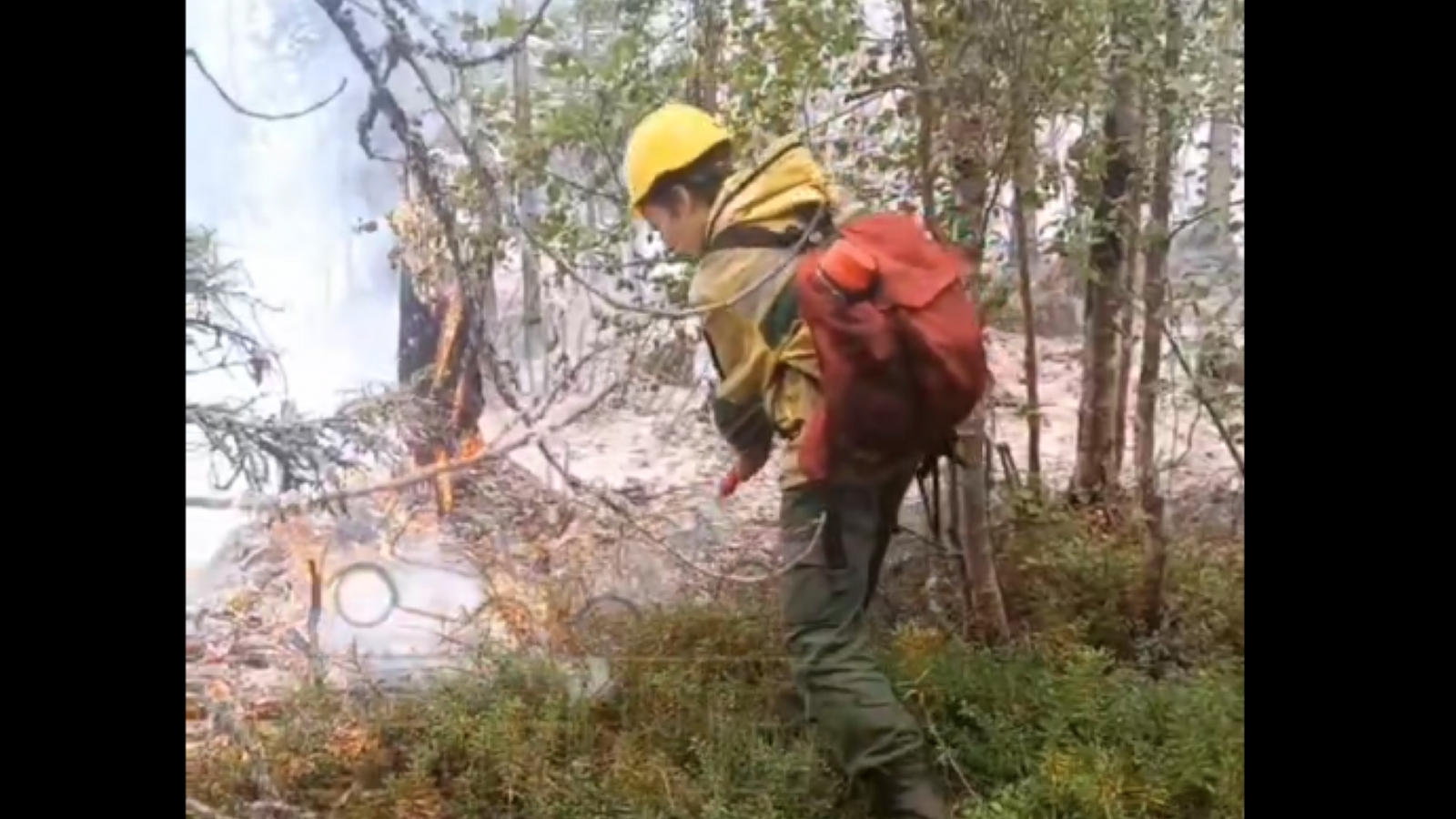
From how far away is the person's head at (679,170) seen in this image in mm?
1785

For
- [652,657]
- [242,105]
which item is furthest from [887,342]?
[242,105]

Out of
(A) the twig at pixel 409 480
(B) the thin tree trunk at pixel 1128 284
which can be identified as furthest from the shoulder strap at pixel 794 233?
(B) the thin tree trunk at pixel 1128 284

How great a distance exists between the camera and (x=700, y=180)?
1791mm

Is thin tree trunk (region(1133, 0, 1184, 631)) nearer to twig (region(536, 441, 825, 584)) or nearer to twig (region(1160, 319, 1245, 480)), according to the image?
twig (region(1160, 319, 1245, 480))

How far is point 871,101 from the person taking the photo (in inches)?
70.3

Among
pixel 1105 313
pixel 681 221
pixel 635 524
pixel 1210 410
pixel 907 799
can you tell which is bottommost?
pixel 907 799

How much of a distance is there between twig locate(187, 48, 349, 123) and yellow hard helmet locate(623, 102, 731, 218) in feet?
1.17

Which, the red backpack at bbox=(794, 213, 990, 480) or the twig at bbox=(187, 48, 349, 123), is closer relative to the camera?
the red backpack at bbox=(794, 213, 990, 480)

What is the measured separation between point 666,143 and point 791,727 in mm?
663

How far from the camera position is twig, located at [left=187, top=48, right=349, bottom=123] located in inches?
73.0

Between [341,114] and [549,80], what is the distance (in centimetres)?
25

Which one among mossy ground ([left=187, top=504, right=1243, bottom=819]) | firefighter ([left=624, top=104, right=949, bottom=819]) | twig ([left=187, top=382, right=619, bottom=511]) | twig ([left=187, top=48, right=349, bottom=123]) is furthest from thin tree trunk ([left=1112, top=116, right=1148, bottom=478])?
twig ([left=187, top=48, right=349, bottom=123])

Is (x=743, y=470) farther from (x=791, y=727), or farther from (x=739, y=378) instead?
(x=791, y=727)
